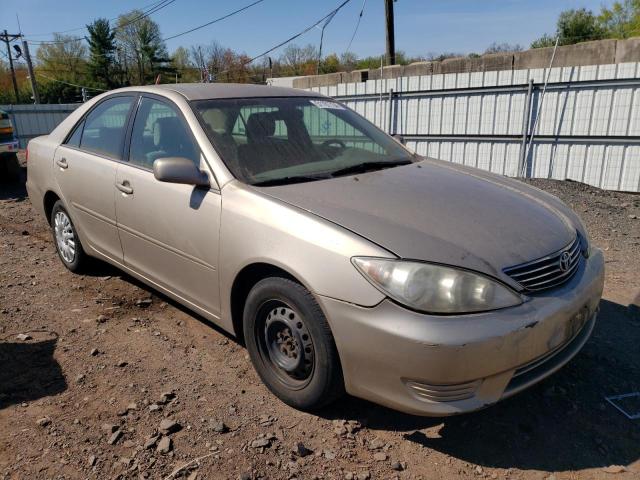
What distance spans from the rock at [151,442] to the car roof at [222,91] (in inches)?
83.1

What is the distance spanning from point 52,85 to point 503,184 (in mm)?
62899

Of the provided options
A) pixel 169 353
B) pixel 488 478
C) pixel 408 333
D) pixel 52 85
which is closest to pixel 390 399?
pixel 408 333

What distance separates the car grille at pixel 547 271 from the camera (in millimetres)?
2248

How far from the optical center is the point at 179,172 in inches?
111

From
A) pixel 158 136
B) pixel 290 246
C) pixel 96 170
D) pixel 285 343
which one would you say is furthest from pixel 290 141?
pixel 96 170

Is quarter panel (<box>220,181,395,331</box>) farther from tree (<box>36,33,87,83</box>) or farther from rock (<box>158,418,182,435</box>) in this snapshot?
tree (<box>36,33,87,83</box>)

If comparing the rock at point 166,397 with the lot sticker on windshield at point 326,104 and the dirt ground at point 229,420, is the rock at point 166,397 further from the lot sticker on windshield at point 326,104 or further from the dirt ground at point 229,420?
the lot sticker on windshield at point 326,104

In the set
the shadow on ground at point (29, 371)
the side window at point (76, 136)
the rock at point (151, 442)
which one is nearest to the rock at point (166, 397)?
the rock at point (151, 442)

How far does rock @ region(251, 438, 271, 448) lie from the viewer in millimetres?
2414

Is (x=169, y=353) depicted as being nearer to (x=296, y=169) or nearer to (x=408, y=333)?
(x=296, y=169)

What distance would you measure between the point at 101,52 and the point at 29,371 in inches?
2474

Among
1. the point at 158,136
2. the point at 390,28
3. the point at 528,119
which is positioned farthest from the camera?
the point at 390,28

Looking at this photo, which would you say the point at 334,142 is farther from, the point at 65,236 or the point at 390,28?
the point at 390,28

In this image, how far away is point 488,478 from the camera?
7.30 feet
